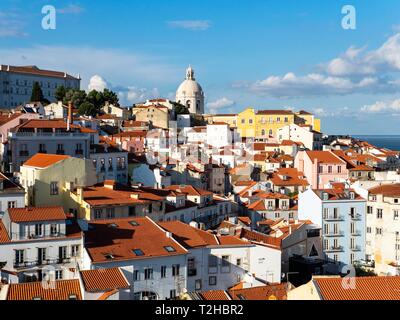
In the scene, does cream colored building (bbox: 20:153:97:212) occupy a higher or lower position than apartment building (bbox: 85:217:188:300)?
higher

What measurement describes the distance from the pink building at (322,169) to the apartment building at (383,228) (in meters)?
19.5

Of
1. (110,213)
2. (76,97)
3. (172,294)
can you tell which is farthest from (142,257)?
(76,97)

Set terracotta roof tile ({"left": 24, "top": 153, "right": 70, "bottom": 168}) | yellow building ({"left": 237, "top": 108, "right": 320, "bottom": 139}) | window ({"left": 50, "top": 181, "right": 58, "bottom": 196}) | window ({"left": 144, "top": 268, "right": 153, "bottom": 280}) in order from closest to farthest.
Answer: window ({"left": 144, "top": 268, "right": 153, "bottom": 280}) → window ({"left": 50, "top": 181, "right": 58, "bottom": 196}) → terracotta roof tile ({"left": 24, "top": 153, "right": 70, "bottom": 168}) → yellow building ({"left": 237, "top": 108, "right": 320, "bottom": 139})

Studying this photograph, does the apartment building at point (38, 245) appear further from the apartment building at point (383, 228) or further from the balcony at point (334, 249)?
the apartment building at point (383, 228)

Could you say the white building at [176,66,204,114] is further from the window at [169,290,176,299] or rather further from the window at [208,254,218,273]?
the window at [169,290,176,299]

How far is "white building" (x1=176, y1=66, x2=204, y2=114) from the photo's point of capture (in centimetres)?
14325

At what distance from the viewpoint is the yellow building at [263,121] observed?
113m

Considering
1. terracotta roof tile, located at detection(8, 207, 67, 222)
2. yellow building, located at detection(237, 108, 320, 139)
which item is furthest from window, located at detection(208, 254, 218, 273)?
yellow building, located at detection(237, 108, 320, 139)

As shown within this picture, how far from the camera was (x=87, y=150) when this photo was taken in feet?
166

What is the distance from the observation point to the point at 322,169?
2702 inches

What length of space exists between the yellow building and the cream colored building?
73.9 m

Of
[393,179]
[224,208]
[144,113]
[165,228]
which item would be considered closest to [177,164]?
[224,208]

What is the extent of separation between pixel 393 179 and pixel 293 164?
20568 mm

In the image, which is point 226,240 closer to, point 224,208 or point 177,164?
point 224,208
